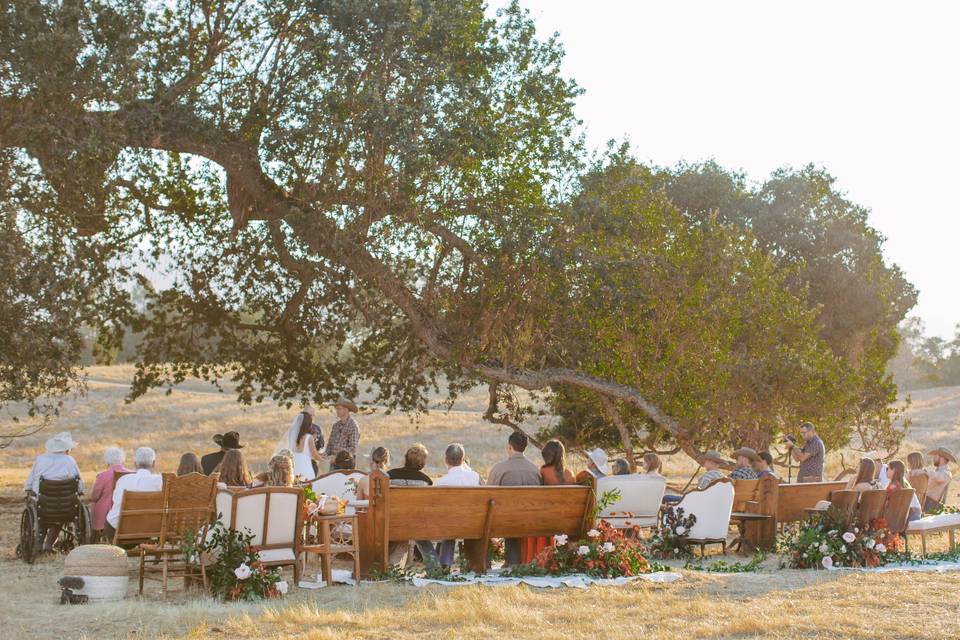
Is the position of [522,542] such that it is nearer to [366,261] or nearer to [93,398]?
[366,261]

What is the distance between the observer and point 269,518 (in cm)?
976

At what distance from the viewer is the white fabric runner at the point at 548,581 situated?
989 centimetres

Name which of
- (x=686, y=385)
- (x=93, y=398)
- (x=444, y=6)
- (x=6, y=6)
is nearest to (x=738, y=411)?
(x=686, y=385)

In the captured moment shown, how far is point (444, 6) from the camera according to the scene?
1655 cm

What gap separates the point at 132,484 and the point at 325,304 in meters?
9.90

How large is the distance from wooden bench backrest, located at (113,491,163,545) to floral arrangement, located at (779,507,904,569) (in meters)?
6.45

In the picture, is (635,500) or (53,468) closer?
(53,468)

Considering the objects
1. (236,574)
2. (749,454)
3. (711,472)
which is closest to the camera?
(236,574)

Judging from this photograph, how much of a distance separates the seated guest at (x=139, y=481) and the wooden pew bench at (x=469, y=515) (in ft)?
7.02

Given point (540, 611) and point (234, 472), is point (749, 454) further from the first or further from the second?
point (234, 472)

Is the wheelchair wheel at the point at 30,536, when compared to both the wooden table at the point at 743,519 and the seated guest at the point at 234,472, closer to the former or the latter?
the seated guest at the point at 234,472

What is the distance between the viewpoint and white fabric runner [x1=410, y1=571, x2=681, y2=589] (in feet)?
32.4

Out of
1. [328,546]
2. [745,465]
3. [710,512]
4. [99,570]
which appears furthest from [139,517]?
[745,465]

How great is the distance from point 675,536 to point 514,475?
257cm
